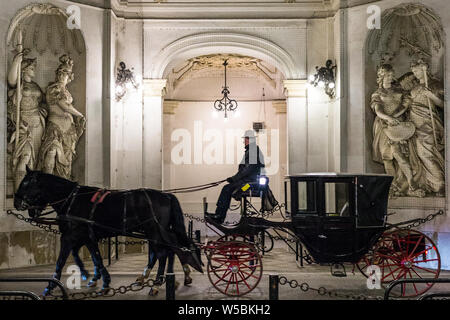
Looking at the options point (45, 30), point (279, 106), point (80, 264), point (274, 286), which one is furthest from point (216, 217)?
point (279, 106)

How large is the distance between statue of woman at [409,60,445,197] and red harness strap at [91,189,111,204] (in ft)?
21.6

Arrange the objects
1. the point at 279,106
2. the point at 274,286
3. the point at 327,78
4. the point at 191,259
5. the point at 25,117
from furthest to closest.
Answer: the point at 279,106, the point at 327,78, the point at 25,117, the point at 191,259, the point at 274,286

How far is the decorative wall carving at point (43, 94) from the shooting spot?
912 cm

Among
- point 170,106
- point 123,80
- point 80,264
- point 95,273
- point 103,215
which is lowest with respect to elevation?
point 95,273

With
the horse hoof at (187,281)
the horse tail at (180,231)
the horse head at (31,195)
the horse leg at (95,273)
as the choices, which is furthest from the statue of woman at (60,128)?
the horse hoof at (187,281)

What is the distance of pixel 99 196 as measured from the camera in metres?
6.83

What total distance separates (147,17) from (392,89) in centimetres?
639

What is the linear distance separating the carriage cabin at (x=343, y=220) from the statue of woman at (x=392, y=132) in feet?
10.7

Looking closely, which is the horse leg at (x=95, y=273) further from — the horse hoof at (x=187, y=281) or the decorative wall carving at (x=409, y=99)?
the decorative wall carving at (x=409, y=99)

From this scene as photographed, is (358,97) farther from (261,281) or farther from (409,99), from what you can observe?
(261,281)

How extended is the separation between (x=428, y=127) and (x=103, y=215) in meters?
6.89

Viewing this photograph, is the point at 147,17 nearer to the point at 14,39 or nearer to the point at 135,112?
the point at 135,112

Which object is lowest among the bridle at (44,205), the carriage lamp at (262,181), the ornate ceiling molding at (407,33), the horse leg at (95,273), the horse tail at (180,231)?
the horse leg at (95,273)
